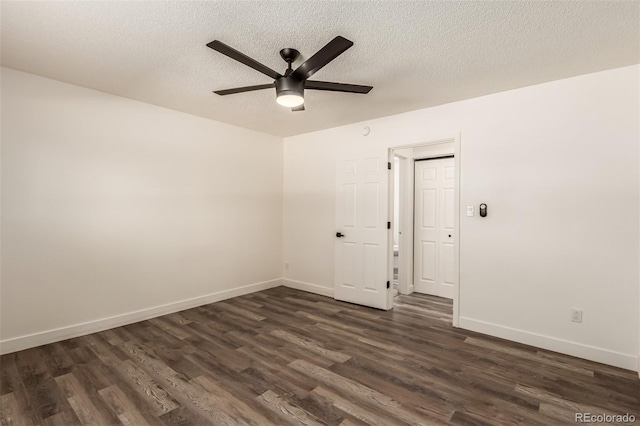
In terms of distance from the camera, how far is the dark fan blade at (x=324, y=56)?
192cm

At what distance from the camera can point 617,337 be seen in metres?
2.75

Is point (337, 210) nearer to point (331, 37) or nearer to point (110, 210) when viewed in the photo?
point (331, 37)

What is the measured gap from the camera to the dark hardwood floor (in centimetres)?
207

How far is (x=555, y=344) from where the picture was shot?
302 cm

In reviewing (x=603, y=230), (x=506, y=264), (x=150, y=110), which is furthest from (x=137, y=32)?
(x=603, y=230)

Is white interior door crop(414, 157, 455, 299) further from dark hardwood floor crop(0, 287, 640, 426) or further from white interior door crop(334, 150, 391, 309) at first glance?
dark hardwood floor crop(0, 287, 640, 426)

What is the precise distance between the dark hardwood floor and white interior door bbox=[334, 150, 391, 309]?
31.8 inches

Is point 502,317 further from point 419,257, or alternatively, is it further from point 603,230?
point 419,257

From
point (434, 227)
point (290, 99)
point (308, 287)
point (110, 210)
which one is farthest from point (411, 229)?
point (110, 210)

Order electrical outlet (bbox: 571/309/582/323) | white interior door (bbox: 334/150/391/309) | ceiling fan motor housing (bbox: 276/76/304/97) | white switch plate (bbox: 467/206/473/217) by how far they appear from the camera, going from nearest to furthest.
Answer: ceiling fan motor housing (bbox: 276/76/304/97) → electrical outlet (bbox: 571/309/582/323) → white switch plate (bbox: 467/206/473/217) → white interior door (bbox: 334/150/391/309)

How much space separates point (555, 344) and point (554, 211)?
4.24 feet

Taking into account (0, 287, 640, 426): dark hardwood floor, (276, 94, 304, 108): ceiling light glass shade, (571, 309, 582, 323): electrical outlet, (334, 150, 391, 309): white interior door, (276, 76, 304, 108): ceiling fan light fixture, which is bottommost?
(0, 287, 640, 426): dark hardwood floor

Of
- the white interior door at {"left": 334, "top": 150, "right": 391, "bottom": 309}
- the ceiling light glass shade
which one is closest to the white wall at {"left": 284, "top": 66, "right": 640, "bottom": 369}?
the white interior door at {"left": 334, "top": 150, "right": 391, "bottom": 309}

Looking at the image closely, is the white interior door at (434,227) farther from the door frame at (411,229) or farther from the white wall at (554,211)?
the white wall at (554,211)
